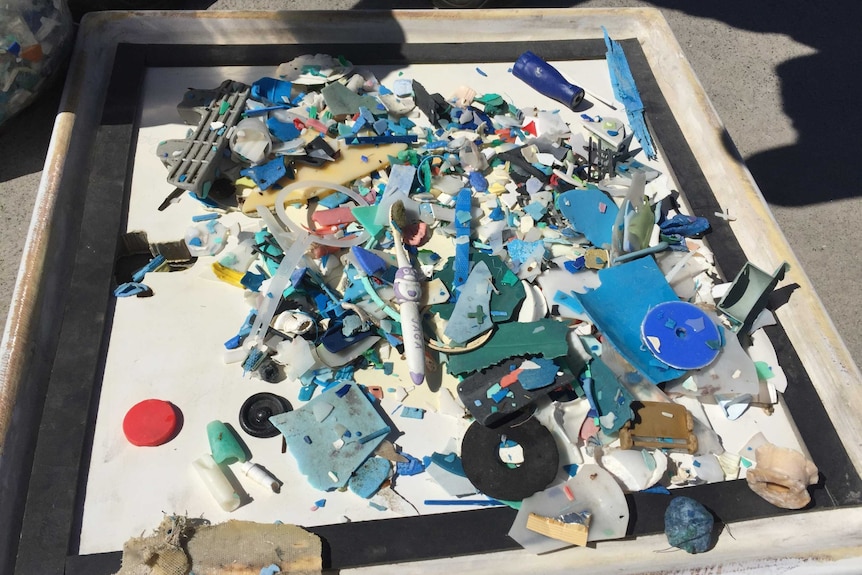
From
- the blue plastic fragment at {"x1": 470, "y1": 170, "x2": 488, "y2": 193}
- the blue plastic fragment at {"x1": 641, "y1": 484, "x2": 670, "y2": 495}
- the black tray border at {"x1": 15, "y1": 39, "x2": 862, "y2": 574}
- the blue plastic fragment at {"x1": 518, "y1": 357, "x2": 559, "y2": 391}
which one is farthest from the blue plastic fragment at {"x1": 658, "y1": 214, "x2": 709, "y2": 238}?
the blue plastic fragment at {"x1": 641, "y1": 484, "x2": 670, "y2": 495}

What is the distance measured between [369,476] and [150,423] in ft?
1.40

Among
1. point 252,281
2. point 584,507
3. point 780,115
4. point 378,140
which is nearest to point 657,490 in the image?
point 584,507

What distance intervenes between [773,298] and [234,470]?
1275 millimetres

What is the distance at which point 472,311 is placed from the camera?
142 cm

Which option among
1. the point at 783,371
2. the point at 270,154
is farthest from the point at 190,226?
the point at 783,371

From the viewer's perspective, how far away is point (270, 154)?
166cm

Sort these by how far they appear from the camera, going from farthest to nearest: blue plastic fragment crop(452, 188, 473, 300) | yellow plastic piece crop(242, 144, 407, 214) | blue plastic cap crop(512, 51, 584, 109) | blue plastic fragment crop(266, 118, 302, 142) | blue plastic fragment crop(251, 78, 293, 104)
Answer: blue plastic cap crop(512, 51, 584, 109), blue plastic fragment crop(251, 78, 293, 104), blue plastic fragment crop(266, 118, 302, 142), yellow plastic piece crop(242, 144, 407, 214), blue plastic fragment crop(452, 188, 473, 300)

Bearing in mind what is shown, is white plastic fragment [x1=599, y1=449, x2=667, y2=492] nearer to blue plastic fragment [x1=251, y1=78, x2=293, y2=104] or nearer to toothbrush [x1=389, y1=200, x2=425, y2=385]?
toothbrush [x1=389, y1=200, x2=425, y2=385]

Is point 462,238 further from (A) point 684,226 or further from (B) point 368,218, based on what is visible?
(A) point 684,226

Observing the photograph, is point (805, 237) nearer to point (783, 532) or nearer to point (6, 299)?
point (783, 532)

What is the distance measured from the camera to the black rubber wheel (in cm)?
130

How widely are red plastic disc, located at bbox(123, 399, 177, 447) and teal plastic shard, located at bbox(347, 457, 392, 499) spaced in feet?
1.19

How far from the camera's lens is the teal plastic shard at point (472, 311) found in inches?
54.9

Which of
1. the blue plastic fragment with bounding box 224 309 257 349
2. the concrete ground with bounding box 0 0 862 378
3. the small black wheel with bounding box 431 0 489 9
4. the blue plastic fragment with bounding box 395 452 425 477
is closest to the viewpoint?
the blue plastic fragment with bounding box 395 452 425 477
